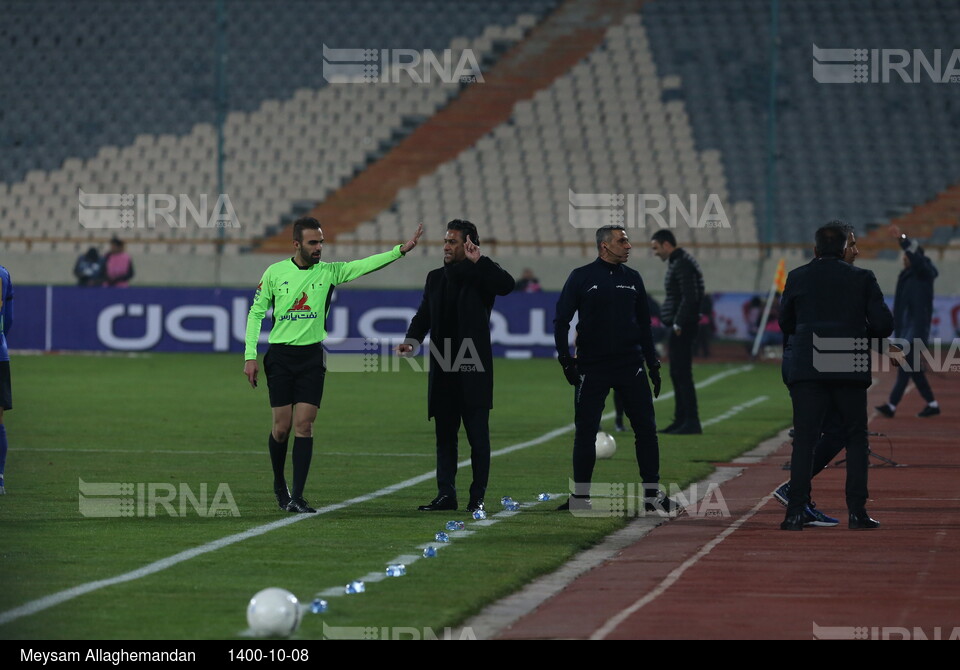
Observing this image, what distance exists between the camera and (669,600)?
322 inches

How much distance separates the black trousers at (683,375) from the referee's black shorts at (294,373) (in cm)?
720

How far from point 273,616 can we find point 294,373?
14.2 feet

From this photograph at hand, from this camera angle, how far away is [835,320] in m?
10.5

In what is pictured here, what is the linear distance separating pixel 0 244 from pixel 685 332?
25.7 meters

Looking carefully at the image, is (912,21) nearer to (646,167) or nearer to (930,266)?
(646,167)

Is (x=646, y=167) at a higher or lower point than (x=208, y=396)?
higher

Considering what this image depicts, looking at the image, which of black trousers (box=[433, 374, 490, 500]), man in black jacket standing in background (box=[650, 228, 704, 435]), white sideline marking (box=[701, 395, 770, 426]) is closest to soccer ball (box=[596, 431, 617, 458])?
man in black jacket standing in background (box=[650, 228, 704, 435])

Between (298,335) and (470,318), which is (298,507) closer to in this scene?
(298,335)

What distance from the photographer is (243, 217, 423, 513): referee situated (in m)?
11.3

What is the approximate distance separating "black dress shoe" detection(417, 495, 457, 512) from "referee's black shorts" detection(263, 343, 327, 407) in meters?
1.05

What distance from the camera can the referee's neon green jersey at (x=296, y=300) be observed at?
11.3 metres

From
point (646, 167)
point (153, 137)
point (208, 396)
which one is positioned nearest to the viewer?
point (208, 396)

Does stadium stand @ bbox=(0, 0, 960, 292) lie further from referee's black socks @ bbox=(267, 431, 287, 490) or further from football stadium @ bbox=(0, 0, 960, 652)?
referee's black socks @ bbox=(267, 431, 287, 490)

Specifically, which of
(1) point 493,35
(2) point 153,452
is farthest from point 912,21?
(2) point 153,452
